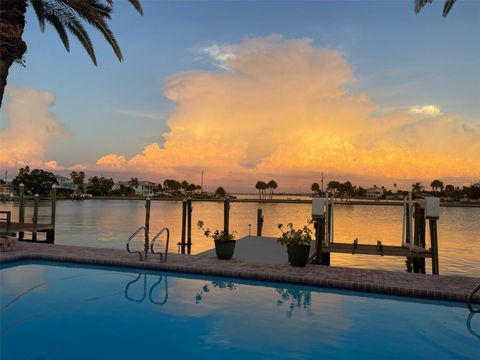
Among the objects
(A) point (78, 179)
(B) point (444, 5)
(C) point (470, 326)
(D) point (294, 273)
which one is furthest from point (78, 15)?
(A) point (78, 179)

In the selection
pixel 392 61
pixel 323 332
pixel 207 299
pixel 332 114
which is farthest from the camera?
pixel 332 114

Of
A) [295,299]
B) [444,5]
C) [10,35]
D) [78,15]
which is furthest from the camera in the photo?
[78,15]

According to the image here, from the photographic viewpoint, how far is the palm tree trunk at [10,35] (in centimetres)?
1243

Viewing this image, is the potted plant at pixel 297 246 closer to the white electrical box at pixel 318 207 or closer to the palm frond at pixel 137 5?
the white electrical box at pixel 318 207

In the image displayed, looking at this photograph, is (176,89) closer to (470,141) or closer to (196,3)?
(196,3)

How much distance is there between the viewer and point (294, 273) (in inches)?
433

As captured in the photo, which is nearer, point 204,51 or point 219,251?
point 219,251

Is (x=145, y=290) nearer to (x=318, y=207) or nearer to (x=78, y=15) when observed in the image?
(x=318, y=207)

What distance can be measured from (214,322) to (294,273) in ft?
11.5

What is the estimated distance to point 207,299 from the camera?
31.2 ft

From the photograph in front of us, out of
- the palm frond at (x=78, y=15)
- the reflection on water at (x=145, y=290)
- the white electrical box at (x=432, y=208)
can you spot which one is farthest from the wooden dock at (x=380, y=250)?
the palm frond at (x=78, y=15)

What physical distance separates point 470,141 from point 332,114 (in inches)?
320

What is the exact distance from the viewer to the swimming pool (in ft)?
22.2

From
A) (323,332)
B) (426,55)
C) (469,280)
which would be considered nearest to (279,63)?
(426,55)
